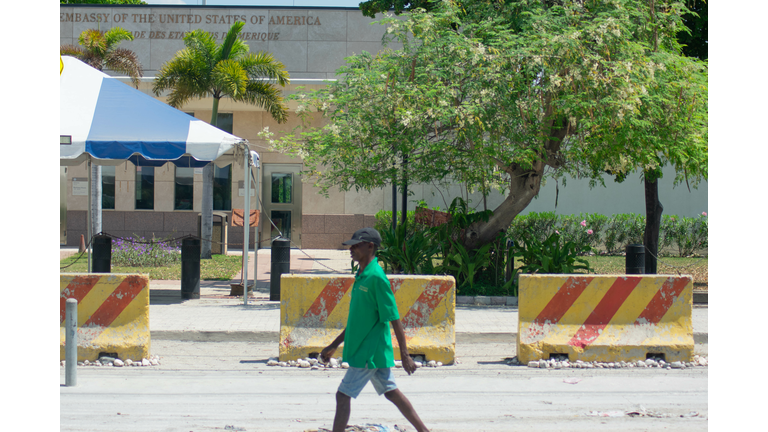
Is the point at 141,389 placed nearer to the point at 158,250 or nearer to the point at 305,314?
the point at 305,314

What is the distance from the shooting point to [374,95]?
10336 millimetres

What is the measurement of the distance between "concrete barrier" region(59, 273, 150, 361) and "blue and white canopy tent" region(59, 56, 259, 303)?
3317 mm

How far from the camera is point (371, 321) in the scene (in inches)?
156

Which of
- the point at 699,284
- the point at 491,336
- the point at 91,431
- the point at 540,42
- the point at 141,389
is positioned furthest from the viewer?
the point at 699,284

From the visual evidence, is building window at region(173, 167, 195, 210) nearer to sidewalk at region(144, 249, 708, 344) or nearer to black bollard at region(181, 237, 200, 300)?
sidewalk at region(144, 249, 708, 344)

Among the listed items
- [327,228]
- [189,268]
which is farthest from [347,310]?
[327,228]

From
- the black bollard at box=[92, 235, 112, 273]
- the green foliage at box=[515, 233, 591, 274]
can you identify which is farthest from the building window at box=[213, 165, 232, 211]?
the green foliage at box=[515, 233, 591, 274]

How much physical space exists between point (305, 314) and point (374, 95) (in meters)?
4.91

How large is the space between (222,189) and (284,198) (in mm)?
2342

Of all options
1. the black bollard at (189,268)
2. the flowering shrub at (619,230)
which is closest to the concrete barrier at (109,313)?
the black bollard at (189,268)

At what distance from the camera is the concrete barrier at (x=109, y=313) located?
6684 millimetres

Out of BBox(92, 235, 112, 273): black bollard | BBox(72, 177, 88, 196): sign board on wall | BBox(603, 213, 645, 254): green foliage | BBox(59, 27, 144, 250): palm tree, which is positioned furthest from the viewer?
BBox(603, 213, 645, 254): green foliage

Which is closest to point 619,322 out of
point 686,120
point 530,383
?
point 530,383

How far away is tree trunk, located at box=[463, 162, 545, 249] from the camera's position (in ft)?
38.2
